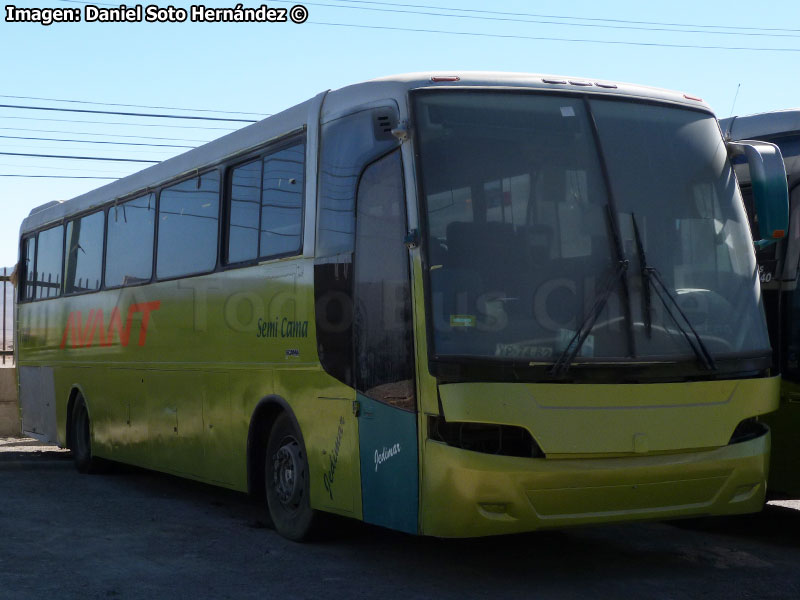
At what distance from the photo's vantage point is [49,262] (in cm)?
1584

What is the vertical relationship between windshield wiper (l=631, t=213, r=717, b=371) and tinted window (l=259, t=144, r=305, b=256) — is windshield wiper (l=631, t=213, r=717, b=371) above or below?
below

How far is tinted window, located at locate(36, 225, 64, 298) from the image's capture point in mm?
15438

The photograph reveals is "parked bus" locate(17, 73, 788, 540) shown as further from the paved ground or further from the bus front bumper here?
the paved ground

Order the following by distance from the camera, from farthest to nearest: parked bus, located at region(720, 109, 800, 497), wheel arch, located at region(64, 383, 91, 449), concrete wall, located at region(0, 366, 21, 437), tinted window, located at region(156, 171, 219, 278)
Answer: concrete wall, located at region(0, 366, 21, 437), wheel arch, located at region(64, 383, 91, 449), tinted window, located at region(156, 171, 219, 278), parked bus, located at region(720, 109, 800, 497)

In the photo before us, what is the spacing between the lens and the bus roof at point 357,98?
24.6ft

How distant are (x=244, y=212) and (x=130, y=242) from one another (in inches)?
129

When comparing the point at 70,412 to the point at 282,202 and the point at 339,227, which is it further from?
the point at 339,227

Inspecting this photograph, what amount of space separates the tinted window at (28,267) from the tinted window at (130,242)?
3.56 metres

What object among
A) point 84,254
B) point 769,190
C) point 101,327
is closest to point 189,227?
point 101,327

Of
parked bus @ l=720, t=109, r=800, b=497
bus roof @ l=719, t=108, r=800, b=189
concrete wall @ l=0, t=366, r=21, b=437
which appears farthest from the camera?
concrete wall @ l=0, t=366, r=21, b=437

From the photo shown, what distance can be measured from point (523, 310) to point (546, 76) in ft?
5.54

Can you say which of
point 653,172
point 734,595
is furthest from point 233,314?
point 734,595

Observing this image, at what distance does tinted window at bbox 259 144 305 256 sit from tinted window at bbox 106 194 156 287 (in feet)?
9.70

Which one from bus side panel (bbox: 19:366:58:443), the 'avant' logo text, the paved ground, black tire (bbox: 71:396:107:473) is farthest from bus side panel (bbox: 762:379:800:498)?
bus side panel (bbox: 19:366:58:443)
